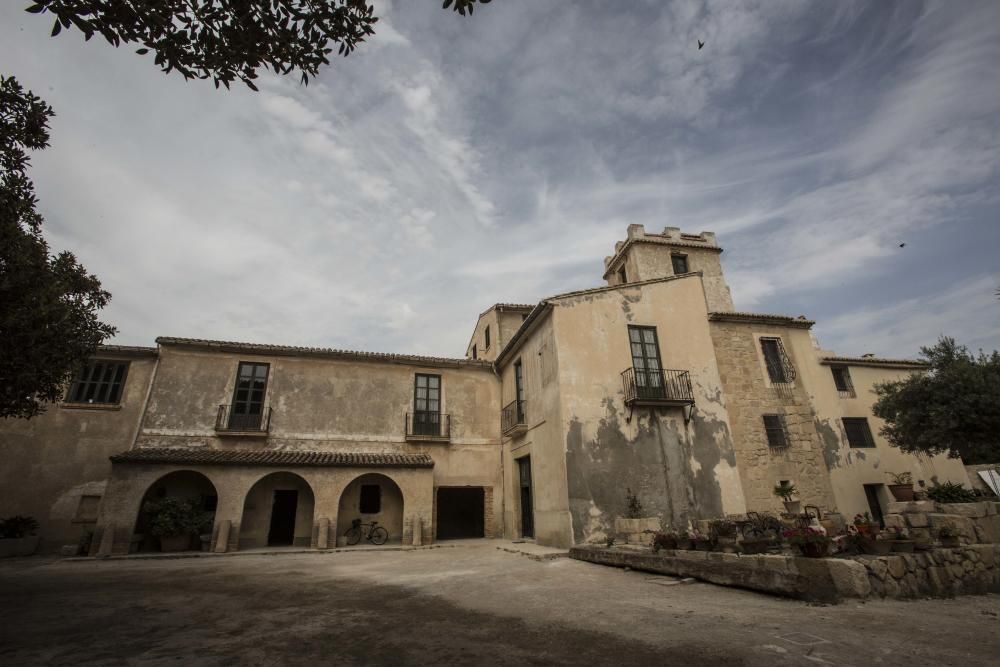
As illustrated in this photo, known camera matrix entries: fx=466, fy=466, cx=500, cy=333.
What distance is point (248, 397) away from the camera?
1623cm

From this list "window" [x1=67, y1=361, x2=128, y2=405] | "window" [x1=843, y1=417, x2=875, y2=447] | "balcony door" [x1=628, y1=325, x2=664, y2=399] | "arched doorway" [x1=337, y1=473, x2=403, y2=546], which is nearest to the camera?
"balcony door" [x1=628, y1=325, x2=664, y2=399]

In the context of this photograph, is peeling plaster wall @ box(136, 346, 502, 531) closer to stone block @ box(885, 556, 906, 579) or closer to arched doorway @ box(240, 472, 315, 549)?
arched doorway @ box(240, 472, 315, 549)

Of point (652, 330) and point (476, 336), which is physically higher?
point (476, 336)

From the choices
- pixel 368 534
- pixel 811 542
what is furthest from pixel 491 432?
pixel 811 542

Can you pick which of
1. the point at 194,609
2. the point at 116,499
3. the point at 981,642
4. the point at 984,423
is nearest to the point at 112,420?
the point at 116,499

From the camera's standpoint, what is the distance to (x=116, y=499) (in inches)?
512

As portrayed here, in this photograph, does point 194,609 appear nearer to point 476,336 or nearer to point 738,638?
point 738,638

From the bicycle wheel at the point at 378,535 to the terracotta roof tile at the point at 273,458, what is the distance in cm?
237

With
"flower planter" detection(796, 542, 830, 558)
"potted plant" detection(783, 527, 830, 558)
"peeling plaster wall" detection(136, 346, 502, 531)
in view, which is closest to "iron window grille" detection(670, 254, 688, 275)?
"peeling plaster wall" detection(136, 346, 502, 531)

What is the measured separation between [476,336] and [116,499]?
15733 mm

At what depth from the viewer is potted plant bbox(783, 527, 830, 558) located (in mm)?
6223

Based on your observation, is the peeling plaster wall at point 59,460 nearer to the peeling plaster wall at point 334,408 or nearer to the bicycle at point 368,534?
the peeling plaster wall at point 334,408

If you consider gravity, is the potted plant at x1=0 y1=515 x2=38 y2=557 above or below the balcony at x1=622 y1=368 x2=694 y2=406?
Answer: below

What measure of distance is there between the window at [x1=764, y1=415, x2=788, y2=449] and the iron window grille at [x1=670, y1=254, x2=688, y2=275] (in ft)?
28.5
